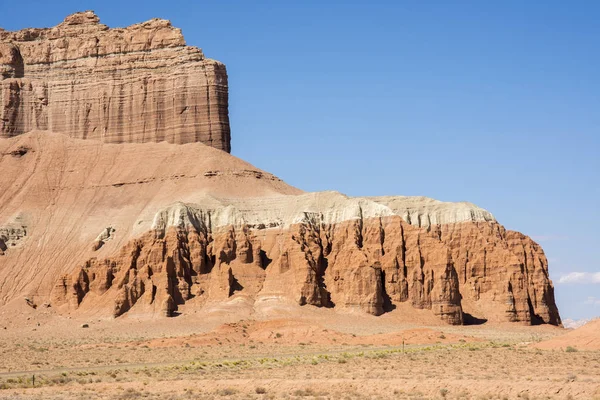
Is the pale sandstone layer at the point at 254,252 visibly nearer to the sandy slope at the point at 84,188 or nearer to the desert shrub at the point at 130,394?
the sandy slope at the point at 84,188

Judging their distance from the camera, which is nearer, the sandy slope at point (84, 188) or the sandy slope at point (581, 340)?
the sandy slope at point (581, 340)

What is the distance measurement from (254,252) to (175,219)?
8776mm

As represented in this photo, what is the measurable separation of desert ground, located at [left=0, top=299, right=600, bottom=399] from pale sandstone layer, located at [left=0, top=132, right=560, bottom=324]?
4.20m

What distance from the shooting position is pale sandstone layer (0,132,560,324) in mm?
99062

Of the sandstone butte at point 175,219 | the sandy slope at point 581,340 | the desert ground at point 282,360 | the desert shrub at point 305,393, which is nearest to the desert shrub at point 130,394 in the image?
the desert ground at point 282,360

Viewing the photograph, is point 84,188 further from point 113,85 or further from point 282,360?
point 282,360

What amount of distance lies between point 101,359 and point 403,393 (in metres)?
28.2

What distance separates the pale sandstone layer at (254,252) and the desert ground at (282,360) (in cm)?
420

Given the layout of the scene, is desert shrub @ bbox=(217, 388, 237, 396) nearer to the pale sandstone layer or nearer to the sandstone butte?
the sandstone butte

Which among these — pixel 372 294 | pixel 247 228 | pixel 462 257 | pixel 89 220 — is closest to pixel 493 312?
pixel 462 257

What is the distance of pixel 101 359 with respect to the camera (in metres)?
61.9

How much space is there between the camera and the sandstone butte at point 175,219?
10000cm

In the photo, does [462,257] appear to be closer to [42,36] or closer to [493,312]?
[493,312]

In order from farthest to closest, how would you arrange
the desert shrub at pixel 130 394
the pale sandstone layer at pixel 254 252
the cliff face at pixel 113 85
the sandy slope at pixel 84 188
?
1. the cliff face at pixel 113 85
2. the sandy slope at pixel 84 188
3. the pale sandstone layer at pixel 254 252
4. the desert shrub at pixel 130 394
